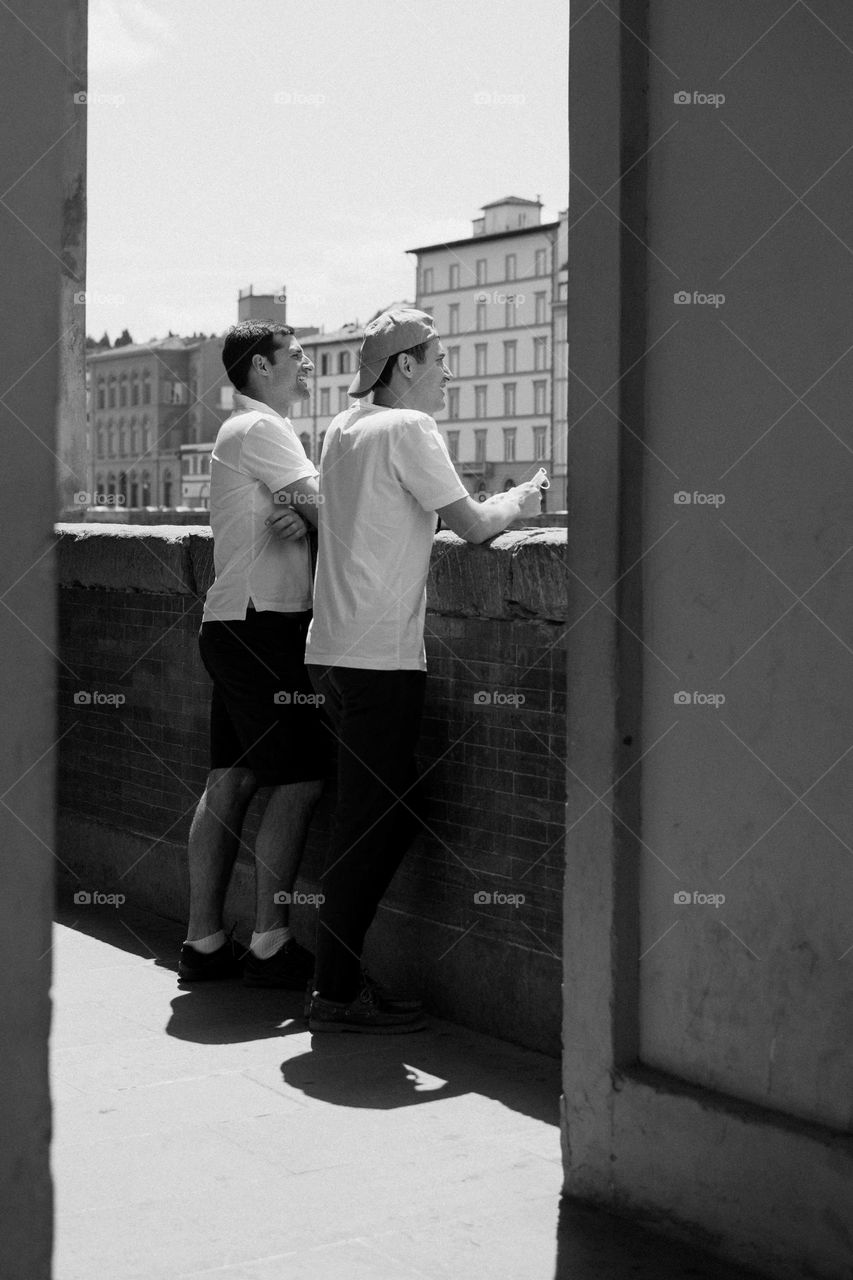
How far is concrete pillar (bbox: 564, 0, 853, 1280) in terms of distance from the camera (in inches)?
123

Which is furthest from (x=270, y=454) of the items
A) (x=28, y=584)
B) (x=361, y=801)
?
(x=28, y=584)

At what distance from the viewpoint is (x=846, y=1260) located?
9.94ft

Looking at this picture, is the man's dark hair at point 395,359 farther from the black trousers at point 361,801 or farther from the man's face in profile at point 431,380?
the black trousers at point 361,801

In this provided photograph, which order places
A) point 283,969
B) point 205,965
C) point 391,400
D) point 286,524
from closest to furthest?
point 391,400
point 286,524
point 283,969
point 205,965

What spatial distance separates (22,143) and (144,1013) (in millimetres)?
3384

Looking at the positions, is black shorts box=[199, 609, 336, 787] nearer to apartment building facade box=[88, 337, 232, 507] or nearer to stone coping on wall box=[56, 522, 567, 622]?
stone coping on wall box=[56, 522, 567, 622]

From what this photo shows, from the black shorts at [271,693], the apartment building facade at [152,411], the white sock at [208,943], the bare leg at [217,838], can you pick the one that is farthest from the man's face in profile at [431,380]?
the apartment building facade at [152,411]

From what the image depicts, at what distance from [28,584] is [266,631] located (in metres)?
2.98

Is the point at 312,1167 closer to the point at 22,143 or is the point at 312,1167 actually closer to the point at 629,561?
the point at 629,561

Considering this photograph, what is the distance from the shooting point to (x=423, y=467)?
453cm

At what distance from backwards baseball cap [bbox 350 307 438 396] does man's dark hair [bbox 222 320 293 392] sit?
680mm

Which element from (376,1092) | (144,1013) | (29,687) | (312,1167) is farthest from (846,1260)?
(144,1013)

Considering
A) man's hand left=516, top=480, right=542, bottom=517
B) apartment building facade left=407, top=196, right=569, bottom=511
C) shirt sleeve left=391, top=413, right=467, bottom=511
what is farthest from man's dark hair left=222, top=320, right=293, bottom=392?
apartment building facade left=407, top=196, right=569, bottom=511

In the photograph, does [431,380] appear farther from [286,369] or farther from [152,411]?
[152,411]
